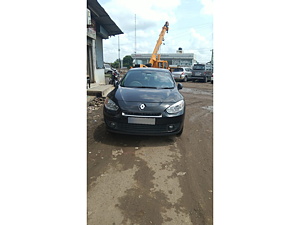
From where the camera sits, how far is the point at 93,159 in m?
3.01

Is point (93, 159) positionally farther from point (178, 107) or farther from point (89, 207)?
point (178, 107)

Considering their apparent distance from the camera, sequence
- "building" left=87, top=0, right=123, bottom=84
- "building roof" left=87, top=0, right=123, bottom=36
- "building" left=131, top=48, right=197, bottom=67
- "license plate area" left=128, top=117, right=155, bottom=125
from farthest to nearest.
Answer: "building" left=131, top=48, right=197, bottom=67
"building" left=87, top=0, right=123, bottom=84
"building roof" left=87, top=0, right=123, bottom=36
"license plate area" left=128, top=117, right=155, bottom=125

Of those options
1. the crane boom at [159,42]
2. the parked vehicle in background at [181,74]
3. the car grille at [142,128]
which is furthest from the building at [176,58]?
the car grille at [142,128]

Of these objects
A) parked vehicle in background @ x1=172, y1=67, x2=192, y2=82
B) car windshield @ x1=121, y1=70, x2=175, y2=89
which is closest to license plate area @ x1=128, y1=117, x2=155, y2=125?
car windshield @ x1=121, y1=70, x2=175, y2=89

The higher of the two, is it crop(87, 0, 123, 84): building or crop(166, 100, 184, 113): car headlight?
crop(87, 0, 123, 84): building

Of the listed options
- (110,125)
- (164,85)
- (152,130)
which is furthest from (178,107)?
(110,125)

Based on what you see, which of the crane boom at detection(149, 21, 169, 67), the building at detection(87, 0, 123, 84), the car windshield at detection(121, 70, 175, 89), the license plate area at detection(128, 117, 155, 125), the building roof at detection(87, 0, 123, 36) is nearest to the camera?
the license plate area at detection(128, 117, 155, 125)

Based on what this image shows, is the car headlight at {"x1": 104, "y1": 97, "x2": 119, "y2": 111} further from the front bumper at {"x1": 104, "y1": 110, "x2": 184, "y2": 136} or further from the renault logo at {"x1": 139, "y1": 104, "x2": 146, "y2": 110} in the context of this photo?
the renault logo at {"x1": 139, "y1": 104, "x2": 146, "y2": 110}

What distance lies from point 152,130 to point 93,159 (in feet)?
3.65

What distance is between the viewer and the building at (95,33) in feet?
30.7

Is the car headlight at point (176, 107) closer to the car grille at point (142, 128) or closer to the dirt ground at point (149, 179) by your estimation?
the car grille at point (142, 128)

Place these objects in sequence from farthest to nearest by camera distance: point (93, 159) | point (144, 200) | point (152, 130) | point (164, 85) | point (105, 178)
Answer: point (164, 85), point (152, 130), point (93, 159), point (105, 178), point (144, 200)

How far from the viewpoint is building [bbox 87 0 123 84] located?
934cm

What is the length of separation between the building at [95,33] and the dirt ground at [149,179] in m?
7.04
